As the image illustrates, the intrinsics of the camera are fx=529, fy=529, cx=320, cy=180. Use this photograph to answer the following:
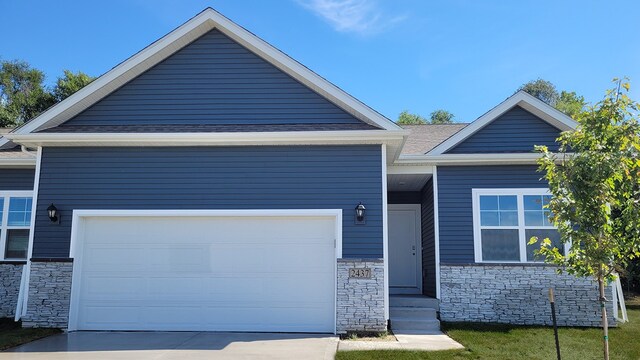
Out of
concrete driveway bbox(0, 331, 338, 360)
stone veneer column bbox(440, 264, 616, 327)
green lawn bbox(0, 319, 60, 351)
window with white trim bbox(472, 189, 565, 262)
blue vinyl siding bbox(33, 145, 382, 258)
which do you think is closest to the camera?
concrete driveway bbox(0, 331, 338, 360)

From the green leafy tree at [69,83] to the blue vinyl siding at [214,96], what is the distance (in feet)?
72.4

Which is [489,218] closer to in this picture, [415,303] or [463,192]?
[463,192]

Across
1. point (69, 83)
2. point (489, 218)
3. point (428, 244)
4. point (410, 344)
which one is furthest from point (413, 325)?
point (69, 83)

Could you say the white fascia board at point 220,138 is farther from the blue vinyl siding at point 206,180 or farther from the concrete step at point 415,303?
the concrete step at point 415,303

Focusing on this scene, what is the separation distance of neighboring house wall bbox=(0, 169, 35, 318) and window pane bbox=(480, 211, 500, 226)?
1003cm

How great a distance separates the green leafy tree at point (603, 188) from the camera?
233 inches

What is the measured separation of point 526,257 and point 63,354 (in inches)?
346

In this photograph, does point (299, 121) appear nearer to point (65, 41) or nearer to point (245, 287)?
point (245, 287)

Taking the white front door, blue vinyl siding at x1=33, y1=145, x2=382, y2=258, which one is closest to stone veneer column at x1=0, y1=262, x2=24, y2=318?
blue vinyl siding at x1=33, y1=145, x2=382, y2=258

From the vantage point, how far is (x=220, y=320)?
32.7ft

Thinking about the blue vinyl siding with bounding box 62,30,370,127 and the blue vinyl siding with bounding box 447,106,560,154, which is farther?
the blue vinyl siding with bounding box 447,106,560,154

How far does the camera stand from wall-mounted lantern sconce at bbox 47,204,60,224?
1015 centimetres

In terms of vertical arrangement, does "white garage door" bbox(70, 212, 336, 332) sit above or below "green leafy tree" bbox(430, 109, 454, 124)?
below

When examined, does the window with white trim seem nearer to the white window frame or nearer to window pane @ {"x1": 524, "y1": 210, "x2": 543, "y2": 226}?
window pane @ {"x1": 524, "y1": 210, "x2": 543, "y2": 226}
